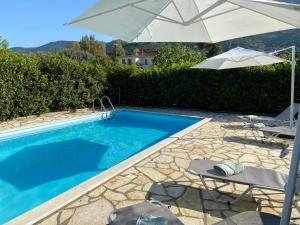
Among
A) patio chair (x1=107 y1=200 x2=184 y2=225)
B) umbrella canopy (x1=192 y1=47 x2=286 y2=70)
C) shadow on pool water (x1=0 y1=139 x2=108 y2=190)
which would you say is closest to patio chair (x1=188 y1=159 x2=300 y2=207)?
Answer: patio chair (x1=107 y1=200 x2=184 y2=225)

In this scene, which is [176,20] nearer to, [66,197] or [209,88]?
[66,197]

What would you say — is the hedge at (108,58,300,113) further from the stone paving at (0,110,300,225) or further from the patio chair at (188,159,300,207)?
the patio chair at (188,159,300,207)

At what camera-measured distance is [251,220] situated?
322 cm

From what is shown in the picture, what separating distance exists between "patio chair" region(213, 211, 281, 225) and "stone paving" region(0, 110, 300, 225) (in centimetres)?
93

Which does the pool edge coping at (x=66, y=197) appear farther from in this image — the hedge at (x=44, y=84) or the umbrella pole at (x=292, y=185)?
the hedge at (x=44, y=84)

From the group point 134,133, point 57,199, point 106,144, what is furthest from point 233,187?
point 134,133

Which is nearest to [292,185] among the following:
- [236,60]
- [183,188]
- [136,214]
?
[136,214]

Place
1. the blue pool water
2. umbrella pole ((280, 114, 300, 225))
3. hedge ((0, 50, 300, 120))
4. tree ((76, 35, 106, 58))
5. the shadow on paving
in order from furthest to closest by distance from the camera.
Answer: tree ((76, 35, 106, 58))
hedge ((0, 50, 300, 120))
the blue pool water
the shadow on paving
umbrella pole ((280, 114, 300, 225))

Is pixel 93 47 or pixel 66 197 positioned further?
pixel 93 47

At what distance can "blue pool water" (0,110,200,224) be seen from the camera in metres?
6.17

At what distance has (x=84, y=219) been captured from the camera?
163 inches

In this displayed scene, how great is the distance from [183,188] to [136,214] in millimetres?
1951

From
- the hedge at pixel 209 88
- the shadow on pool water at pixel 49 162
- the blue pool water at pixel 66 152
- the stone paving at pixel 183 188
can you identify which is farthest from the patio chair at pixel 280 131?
the hedge at pixel 209 88

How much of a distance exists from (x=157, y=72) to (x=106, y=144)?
6.87m
